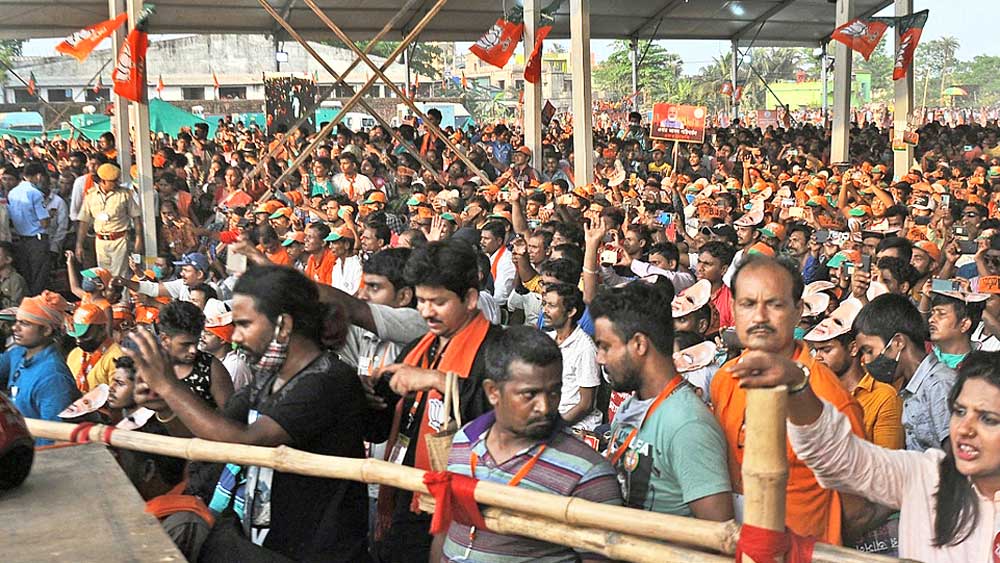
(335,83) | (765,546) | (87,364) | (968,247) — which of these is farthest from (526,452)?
(335,83)

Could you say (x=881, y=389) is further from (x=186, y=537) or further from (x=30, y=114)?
(x=30, y=114)

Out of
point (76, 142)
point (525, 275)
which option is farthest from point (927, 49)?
point (525, 275)

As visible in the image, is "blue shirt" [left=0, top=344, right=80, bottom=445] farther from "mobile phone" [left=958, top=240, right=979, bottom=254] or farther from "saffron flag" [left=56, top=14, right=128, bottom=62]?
"saffron flag" [left=56, top=14, right=128, bottom=62]

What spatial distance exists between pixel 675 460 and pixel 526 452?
419mm

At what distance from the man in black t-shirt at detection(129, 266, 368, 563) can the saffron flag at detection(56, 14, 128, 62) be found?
9519mm

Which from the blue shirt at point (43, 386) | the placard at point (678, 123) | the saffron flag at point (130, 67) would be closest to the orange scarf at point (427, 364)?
the blue shirt at point (43, 386)

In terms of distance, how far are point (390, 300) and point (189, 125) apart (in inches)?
810

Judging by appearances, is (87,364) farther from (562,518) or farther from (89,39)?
(89,39)

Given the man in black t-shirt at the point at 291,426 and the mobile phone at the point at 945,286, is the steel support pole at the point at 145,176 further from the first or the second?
the man in black t-shirt at the point at 291,426

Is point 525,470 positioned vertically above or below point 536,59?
below

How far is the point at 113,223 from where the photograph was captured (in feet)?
40.1

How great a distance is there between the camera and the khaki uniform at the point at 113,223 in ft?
40.0

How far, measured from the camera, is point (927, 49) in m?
98.5

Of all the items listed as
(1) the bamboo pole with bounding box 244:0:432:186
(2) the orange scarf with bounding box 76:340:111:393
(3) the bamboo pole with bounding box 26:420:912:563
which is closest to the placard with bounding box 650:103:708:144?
(1) the bamboo pole with bounding box 244:0:432:186
